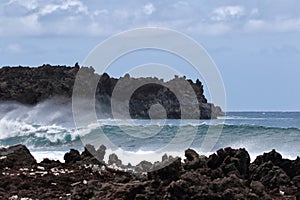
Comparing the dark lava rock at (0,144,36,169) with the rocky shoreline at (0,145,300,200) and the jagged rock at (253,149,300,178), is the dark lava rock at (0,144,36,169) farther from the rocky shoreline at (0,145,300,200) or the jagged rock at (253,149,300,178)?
the jagged rock at (253,149,300,178)

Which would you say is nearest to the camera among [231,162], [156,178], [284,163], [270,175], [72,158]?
[156,178]

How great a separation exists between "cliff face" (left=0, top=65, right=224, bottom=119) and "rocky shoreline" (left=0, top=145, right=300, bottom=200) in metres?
38.8

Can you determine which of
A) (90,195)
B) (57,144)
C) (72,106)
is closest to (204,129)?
(57,144)

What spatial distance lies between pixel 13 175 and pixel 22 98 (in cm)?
5120

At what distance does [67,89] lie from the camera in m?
70.1

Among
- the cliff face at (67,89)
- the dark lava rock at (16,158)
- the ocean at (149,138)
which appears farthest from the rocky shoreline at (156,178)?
the cliff face at (67,89)

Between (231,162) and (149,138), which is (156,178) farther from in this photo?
(149,138)

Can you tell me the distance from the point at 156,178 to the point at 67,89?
55532 millimetres

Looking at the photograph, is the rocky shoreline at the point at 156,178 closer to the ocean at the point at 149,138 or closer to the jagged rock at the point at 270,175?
the jagged rock at the point at 270,175

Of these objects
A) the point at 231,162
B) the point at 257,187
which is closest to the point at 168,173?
the point at 257,187

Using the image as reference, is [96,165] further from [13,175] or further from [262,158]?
[262,158]

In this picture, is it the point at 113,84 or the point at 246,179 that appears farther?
the point at 113,84

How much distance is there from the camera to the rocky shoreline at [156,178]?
14.7 meters

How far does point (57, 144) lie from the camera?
40312 mm
